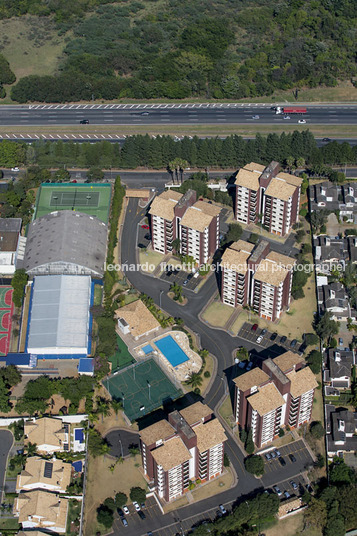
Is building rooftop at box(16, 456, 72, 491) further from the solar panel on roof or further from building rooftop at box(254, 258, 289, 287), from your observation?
building rooftop at box(254, 258, 289, 287)

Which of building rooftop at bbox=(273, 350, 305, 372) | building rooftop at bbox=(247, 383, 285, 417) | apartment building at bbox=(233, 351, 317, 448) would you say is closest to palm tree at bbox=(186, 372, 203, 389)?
apartment building at bbox=(233, 351, 317, 448)

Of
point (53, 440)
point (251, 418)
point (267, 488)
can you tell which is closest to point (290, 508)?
point (267, 488)

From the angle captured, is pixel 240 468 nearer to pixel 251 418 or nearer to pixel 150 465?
pixel 251 418

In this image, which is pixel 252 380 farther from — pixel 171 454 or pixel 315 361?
pixel 315 361

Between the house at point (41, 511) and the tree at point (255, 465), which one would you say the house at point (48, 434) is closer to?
the house at point (41, 511)

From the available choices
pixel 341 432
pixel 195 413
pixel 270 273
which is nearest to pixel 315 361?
pixel 341 432
